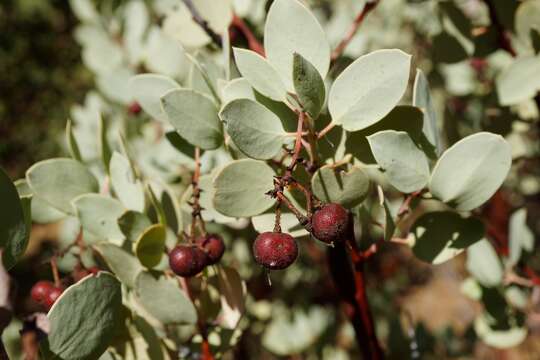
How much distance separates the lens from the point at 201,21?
0.79 m

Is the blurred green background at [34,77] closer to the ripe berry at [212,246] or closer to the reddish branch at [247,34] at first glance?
the reddish branch at [247,34]

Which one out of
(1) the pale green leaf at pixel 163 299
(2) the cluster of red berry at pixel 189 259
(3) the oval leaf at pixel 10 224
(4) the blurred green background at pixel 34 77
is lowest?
(4) the blurred green background at pixel 34 77

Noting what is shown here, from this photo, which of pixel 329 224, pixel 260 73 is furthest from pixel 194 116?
pixel 329 224

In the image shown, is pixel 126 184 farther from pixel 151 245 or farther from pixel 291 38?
pixel 291 38

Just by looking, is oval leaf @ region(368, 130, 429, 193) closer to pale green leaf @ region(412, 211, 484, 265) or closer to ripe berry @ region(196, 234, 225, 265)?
pale green leaf @ region(412, 211, 484, 265)

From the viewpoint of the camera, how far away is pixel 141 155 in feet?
3.66

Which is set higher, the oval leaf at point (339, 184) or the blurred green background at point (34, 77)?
the oval leaf at point (339, 184)

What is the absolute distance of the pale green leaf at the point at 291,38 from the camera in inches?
21.1

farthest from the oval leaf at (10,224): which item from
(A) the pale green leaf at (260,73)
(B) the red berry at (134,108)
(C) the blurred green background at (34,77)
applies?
(C) the blurred green background at (34,77)

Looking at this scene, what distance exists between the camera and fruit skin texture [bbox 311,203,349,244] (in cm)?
48

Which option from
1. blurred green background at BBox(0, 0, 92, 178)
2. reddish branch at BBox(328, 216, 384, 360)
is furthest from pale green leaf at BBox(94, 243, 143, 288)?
blurred green background at BBox(0, 0, 92, 178)

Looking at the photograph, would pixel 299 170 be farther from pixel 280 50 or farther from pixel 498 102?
pixel 498 102

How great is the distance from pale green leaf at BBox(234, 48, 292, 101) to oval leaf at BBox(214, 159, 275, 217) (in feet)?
0.23

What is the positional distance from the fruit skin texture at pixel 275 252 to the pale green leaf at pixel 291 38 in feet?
0.51
